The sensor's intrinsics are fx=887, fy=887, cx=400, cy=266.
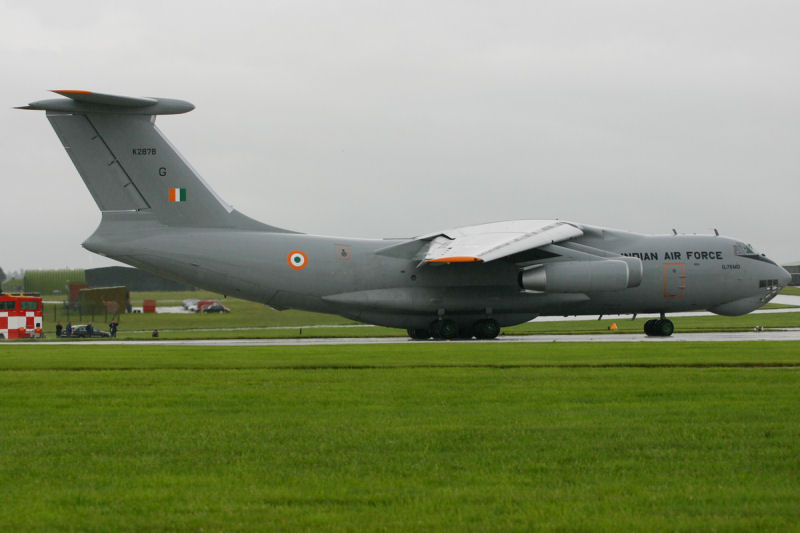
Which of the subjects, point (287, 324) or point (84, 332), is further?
point (84, 332)

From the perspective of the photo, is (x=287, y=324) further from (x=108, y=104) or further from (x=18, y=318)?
(x=108, y=104)

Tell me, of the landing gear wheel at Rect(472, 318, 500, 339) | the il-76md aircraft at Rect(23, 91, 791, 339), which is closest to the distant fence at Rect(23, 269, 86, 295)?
the il-76md aircraft at Rect(23, 91, 791, 339)

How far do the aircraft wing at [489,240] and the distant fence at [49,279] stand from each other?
44.9 meters

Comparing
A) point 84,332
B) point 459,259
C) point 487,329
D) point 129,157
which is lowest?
point 84,332

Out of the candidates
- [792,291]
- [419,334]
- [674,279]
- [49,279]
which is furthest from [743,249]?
[49,279]

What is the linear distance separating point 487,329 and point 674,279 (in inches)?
235

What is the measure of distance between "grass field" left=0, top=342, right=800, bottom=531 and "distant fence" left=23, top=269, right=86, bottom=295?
183ft

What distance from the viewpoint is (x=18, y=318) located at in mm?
38750

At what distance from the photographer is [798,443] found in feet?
22.7

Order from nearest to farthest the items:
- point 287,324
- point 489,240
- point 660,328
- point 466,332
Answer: point 489,240, point 466,332, point 660,328, point 287,324

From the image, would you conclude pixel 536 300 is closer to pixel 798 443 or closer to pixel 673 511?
pixel 798 443

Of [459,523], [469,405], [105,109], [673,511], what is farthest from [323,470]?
[105,109]

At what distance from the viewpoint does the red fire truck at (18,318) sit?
125 feet

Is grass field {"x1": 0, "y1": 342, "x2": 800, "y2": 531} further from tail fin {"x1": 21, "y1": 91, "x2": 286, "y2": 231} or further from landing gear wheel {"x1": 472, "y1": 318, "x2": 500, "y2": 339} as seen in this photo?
landing gear wheel {"x1": 472, "y1": 318, "x2": 500, "y2": 339}
